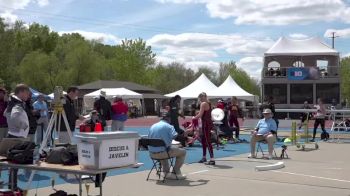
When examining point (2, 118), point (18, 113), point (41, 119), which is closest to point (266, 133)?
point (41, 119)

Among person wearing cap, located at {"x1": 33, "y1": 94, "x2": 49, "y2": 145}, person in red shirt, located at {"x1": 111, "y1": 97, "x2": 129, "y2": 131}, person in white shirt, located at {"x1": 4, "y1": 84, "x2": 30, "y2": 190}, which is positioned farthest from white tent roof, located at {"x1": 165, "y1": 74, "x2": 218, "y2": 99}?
person in white shirt, located at {"x1": 4, "y1": 84, "x2": 30, "y2": 190}

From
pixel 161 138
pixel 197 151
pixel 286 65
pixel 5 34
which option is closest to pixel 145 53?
pixel 5 34

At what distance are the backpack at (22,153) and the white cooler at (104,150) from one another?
0.83 meters

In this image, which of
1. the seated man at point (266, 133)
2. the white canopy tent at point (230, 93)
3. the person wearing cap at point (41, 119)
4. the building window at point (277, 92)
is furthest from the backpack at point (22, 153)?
the white canopy tent at point (230, 93)

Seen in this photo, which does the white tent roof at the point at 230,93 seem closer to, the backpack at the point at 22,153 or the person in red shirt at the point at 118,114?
the person in red shirt at the point at 118,114

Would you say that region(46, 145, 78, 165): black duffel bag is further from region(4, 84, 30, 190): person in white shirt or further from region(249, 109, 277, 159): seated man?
region(249, 109, 277, 159): seated man

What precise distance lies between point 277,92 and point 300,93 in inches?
68.0

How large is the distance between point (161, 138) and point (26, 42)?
6738 cm

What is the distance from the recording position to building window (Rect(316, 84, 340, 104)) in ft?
130

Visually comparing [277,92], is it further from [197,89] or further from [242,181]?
[242,181]

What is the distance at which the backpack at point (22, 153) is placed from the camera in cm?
713

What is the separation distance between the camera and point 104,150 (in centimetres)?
655

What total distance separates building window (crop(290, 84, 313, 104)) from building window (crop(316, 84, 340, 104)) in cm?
61

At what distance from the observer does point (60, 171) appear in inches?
260
